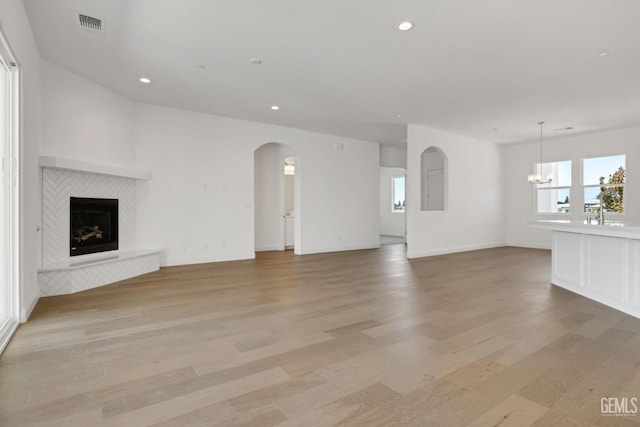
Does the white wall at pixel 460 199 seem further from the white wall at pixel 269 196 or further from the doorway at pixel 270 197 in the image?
the white wall at pixel 269 196

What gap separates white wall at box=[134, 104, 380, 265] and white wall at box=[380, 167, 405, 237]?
427 cm

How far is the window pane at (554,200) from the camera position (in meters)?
8.84

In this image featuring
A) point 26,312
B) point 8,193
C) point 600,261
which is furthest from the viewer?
point 600,261

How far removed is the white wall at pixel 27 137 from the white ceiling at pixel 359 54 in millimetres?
287

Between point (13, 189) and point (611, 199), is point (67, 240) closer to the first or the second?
point (13, 189)

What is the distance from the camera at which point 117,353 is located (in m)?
2.53

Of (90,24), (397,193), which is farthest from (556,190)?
(90,24)

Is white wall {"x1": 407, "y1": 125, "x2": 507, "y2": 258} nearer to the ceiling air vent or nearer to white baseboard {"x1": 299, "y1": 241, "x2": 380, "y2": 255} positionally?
white baseboard {"x1": 299, "y1": 241, "x2": 380, "y2": 255}

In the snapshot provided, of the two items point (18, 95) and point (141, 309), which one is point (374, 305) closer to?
point (141, 309)

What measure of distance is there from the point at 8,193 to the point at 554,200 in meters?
11.1

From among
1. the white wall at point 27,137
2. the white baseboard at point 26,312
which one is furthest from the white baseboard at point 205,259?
the white baseboard at point 26,312

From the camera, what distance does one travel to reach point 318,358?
243 centimetres

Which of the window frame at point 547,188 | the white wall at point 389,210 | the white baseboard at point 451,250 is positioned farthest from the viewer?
the white wall at point 389,210

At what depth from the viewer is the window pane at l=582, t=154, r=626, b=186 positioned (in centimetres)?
792
